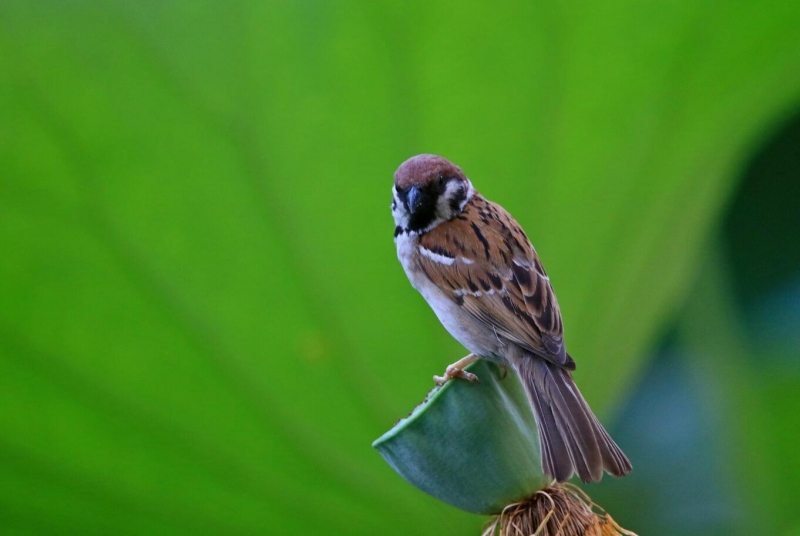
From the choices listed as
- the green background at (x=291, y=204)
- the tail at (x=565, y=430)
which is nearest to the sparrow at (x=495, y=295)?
the tail at (x=565, y=430)

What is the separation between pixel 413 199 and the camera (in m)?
1.81

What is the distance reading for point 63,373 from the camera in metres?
1.15

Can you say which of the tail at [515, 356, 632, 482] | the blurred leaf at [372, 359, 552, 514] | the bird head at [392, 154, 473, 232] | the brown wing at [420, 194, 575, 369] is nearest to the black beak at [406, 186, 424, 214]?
the bird head at [392, 154, 473, 232]

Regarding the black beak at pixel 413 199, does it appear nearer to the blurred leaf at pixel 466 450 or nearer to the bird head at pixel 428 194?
the bird head at pixel 428 194

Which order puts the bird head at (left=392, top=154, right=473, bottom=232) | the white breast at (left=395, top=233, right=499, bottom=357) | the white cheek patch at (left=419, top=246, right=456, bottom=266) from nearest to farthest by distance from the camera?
1. the white breast at (left=395, top=233, right=499, bottom=357)
2. the bird head at (left=392, top=154, right=473, bottom=232)
3. the white cheek patch at (left=419, top=246, right=456, bottom=266)

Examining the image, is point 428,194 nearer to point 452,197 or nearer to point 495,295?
point 452,197

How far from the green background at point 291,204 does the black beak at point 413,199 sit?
19.9 inches

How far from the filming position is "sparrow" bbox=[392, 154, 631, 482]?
4.25 feet

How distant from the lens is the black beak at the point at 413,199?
1770mm

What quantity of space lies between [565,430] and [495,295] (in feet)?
2.25

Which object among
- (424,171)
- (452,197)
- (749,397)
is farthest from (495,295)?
(749,397)

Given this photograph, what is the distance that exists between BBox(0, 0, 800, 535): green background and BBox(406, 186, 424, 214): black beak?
51 cm

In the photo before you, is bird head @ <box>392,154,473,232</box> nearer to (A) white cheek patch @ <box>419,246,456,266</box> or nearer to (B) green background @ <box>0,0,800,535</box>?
(A) white cheek patch @ <box>419,246,456,266</box>

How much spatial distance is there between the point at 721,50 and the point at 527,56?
24cm
